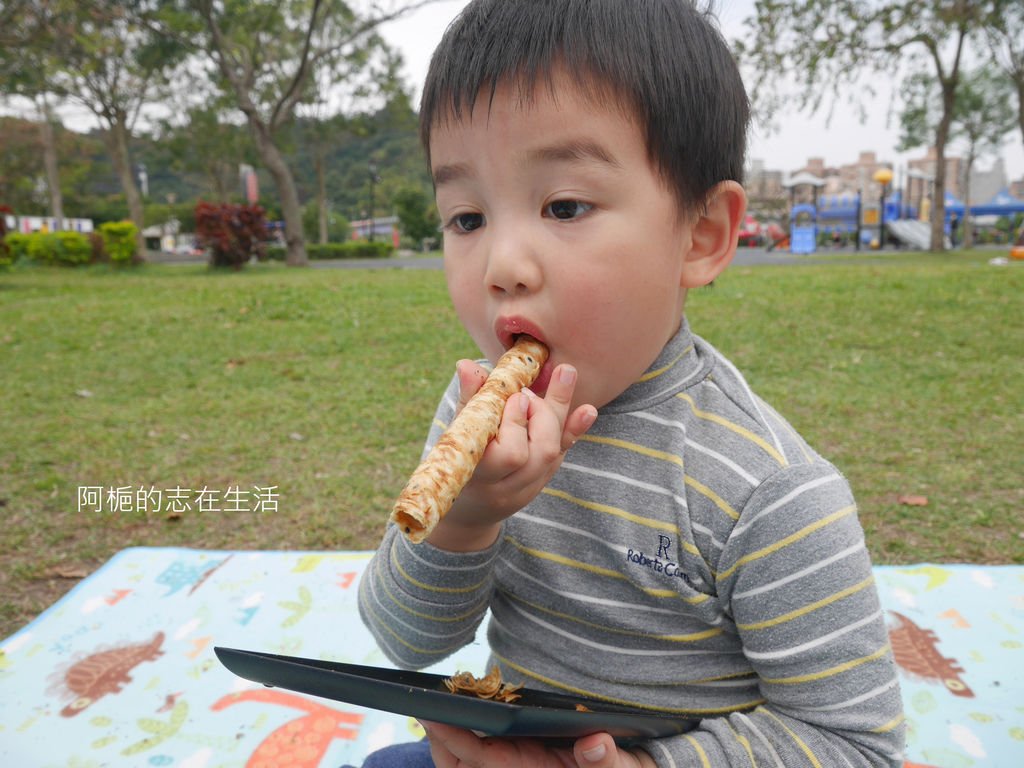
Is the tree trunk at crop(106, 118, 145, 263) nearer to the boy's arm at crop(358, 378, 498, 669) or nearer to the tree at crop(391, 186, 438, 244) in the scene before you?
the tree at crop(391, 186, 438, 244)

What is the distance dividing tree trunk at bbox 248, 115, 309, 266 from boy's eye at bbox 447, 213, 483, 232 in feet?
53.3

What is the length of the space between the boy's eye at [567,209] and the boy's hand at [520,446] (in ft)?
0.68

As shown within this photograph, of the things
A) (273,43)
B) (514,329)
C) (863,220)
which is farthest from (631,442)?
(863,220)

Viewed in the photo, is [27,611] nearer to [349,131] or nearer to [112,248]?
[112,248]

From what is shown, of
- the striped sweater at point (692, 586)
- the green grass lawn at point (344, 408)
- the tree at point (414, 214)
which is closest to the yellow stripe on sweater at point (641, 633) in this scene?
the striped sweater at point (692, 586)

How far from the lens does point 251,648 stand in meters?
2.30

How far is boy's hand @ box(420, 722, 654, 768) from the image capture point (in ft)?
3.36

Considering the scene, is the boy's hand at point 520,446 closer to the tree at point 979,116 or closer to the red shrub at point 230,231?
the red shrub at point 230,231

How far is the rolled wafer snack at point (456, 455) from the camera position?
2.51 feet

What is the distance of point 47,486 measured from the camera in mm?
3453

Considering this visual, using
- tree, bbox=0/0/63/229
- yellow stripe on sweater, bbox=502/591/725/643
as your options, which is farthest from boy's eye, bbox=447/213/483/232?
tree, bbox=0/0/63/229

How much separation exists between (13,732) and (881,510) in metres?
2.86

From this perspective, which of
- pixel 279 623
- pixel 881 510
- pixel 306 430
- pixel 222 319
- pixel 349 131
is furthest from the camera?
pixel 349 131

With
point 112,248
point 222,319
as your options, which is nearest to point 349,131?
point 112,248
